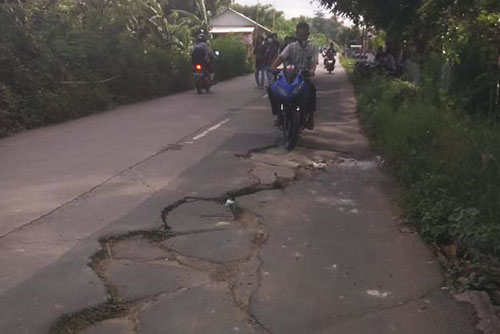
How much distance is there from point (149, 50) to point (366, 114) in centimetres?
940

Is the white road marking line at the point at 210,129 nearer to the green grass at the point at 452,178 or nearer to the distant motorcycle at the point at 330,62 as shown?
the green grass at the point at 452,178

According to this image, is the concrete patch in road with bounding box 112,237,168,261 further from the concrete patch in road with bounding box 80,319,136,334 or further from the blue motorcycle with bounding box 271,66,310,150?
the blue motorcycle with bounding box 271,66,310,150

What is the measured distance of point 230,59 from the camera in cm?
2939

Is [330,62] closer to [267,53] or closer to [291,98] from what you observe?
[267,53]

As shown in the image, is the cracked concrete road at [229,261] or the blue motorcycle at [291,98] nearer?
the cracked concrete road at [229,261]

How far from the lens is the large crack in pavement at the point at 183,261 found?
3461 mm

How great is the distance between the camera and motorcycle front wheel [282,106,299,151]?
859cm

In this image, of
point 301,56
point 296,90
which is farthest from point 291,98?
point 301,56

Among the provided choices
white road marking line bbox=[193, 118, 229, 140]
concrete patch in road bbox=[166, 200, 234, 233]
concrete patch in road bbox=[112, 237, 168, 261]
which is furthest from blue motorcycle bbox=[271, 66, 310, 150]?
concrete patch in road bbox=[112, 237, 168, 261]

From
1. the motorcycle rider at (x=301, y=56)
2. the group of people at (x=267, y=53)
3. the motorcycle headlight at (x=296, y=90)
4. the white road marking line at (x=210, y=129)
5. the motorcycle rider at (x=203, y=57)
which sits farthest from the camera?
the group of people at (x=267, y=53)

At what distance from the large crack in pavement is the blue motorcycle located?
266cm

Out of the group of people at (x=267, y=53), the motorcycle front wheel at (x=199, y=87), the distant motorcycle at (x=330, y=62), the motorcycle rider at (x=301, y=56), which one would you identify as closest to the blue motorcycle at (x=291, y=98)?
the motorcycle rider at (x=301, y=56)

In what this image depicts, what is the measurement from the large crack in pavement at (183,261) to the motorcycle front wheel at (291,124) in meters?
2.63

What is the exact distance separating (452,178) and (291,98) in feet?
11.4
